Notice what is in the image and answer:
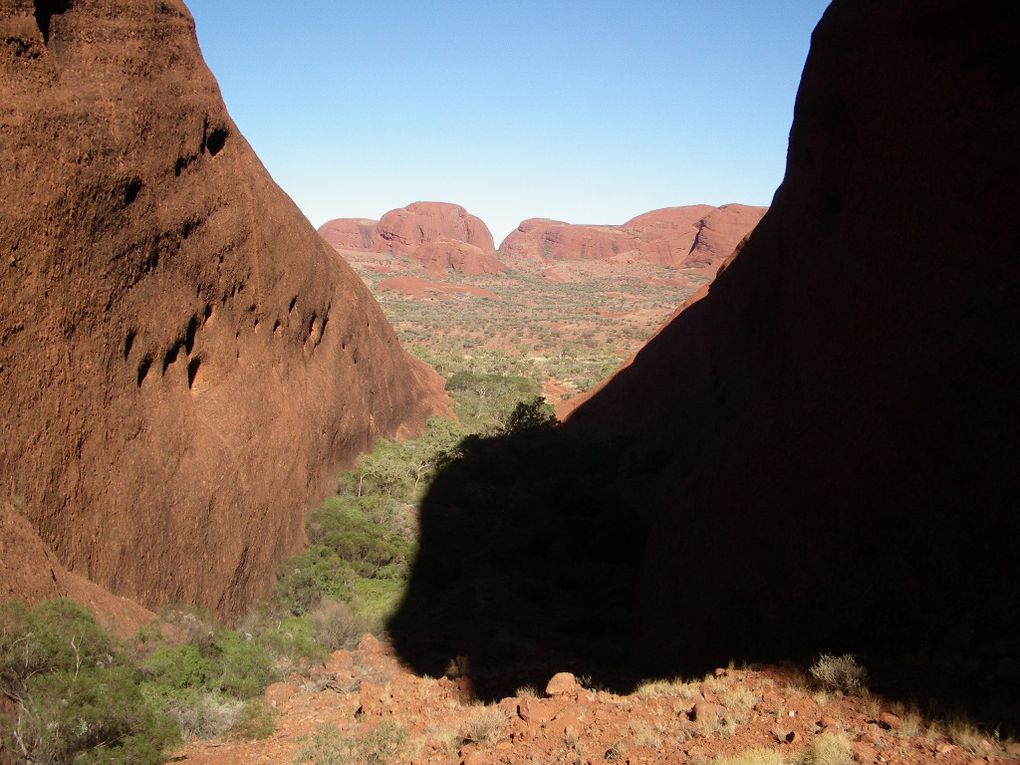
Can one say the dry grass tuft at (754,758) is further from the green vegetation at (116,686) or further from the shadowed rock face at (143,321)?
the shadowed rock face at (143,321)

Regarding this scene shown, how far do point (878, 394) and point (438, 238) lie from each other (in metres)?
110

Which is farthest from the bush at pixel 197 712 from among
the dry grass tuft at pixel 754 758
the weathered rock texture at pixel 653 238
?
the weathered rock texture at pixel 653 238

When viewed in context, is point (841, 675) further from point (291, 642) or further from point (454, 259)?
point (454, 259)

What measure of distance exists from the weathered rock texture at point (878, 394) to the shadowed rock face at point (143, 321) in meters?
6.07

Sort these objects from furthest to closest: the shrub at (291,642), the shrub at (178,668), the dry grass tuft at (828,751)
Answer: the shrub at (291,642)
the shrub at (178,668)
the dry grass tuft at (828,751)

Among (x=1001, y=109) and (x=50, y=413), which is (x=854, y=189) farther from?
(x=50, y=413)

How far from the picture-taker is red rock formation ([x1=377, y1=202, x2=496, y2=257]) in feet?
383

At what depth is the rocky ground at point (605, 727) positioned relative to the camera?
448cm

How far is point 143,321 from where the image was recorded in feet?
28.6

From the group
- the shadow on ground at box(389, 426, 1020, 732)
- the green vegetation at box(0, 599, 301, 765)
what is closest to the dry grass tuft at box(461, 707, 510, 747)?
the shadow on ground at box(389, 426, 1020, 732)

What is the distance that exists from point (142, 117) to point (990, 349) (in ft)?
33.3

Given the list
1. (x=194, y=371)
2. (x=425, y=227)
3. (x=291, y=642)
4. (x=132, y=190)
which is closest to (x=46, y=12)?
(x=132, y=190)

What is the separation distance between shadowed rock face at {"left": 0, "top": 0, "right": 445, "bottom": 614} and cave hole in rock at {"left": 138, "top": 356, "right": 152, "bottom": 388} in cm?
2

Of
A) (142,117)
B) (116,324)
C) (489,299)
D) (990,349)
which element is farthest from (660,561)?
(489,299)
